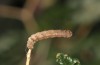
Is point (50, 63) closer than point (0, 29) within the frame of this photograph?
Yes

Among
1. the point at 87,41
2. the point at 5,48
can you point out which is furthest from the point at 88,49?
the point at 5,48

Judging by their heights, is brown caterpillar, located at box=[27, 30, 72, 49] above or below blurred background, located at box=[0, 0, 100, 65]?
below

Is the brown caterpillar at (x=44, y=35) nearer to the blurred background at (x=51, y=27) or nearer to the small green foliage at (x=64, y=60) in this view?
the small green foliage at (x=64, y=60)

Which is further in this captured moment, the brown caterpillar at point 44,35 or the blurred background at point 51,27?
the blurred background at point 51,27

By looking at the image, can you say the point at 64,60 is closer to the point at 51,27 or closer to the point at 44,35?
the point at 44,35

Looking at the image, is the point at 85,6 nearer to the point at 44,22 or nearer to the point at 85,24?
the point at 85,24

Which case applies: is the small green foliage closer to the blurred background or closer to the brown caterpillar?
the brown caterpillar

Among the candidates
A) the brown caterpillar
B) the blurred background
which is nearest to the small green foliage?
the brown caterpillar

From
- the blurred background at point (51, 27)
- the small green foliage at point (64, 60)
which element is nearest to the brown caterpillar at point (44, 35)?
the small green foliage at point (64, 60)
